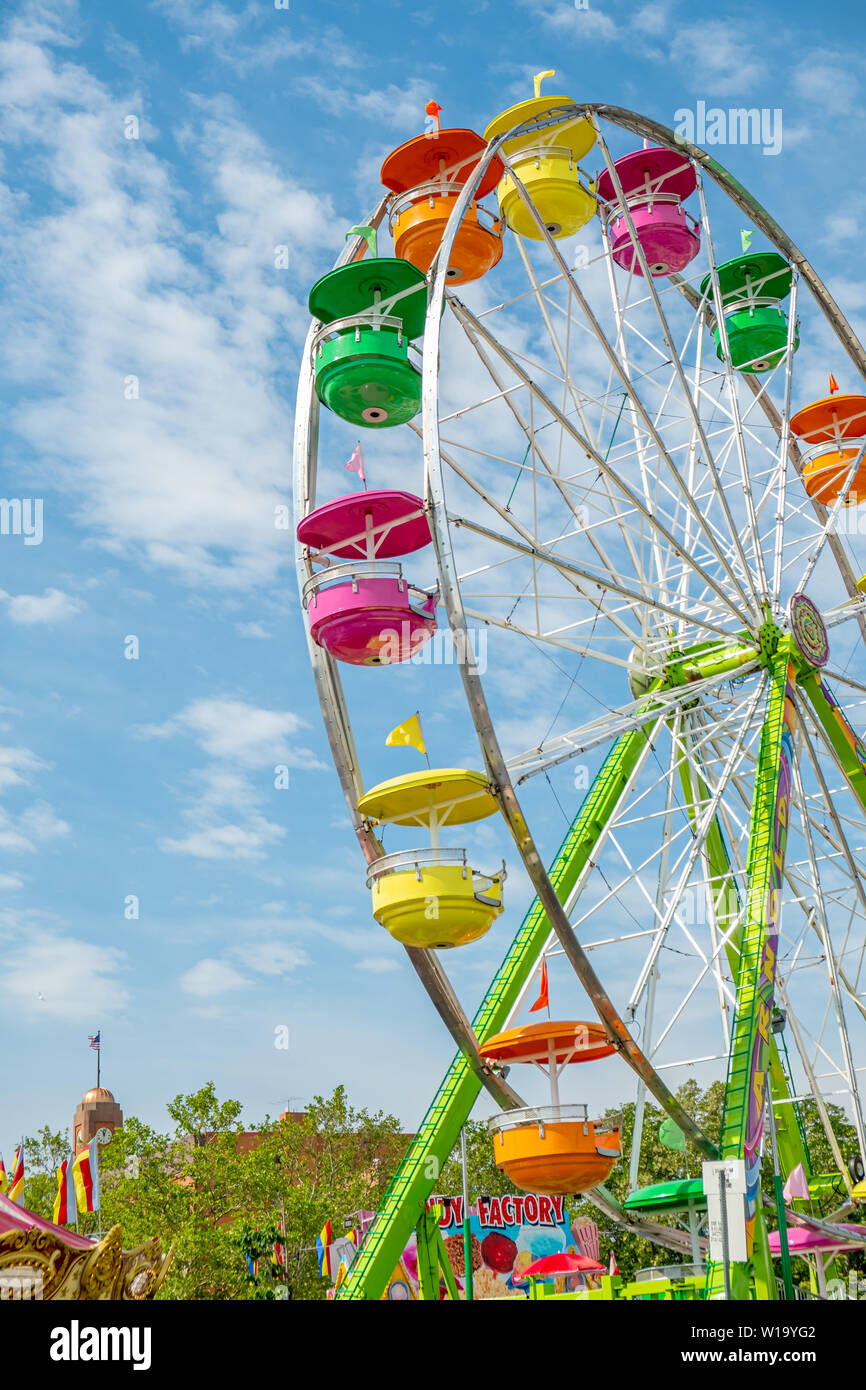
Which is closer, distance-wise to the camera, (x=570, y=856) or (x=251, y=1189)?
(x=570, y=856)

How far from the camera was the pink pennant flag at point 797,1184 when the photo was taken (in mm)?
16438

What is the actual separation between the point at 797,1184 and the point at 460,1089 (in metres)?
5.14

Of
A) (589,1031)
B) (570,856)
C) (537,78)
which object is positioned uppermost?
(537,78)

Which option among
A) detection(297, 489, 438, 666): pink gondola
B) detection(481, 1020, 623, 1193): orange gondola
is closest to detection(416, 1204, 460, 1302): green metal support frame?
detection(481, 1020, 623, 1193): orange gondola

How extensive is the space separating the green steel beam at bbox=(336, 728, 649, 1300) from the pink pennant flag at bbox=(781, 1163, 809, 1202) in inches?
175

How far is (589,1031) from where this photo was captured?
12102 millimetres

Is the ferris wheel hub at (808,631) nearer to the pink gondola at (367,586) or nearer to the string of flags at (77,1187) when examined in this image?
the pink gondola at (367,586)

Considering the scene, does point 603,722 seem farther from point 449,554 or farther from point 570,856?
point 449,554

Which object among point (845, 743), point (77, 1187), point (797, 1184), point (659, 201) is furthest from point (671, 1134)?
point (659, 201)

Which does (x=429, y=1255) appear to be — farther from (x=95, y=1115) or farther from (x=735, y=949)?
(x=95, y=1115)

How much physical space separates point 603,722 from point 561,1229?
673 inches

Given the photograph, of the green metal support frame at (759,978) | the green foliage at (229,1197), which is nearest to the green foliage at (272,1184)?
the green foliage at (229,1197)

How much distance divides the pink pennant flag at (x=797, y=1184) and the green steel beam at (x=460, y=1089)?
4446 mm
